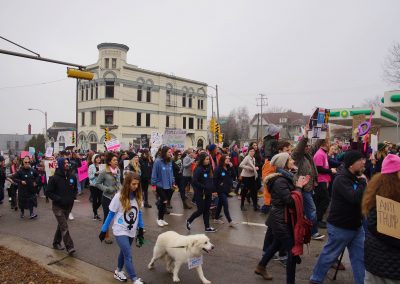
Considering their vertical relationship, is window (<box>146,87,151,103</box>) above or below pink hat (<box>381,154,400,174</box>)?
above

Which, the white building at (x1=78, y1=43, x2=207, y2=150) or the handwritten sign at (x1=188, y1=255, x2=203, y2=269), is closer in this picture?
the handwritten sign at (x1=188, y1=255, x2=203, y2=269)

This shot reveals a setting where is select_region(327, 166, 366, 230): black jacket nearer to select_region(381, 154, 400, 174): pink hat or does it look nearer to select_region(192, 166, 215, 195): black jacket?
select_region(381, 154, 400, 174): pink hat

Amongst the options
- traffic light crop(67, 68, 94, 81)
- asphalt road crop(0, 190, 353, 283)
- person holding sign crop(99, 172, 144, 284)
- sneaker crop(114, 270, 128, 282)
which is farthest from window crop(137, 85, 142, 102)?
sneaker crop(114, 270, 128, 282)

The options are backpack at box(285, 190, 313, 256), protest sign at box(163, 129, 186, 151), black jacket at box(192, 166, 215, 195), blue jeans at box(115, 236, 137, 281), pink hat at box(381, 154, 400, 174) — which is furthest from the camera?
protest sign at box(163, 129, 186, 151)

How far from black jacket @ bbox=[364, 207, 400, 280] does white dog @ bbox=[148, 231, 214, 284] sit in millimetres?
2372

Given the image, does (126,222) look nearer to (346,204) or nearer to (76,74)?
(346,204)

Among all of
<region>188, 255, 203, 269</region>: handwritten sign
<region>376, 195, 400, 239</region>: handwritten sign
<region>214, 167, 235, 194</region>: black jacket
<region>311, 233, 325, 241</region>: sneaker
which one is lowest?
A: <region>311, 233, 325, 241</region>: sneaker

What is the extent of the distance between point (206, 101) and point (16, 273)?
50.6 metres

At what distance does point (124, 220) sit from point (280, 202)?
2.32 m

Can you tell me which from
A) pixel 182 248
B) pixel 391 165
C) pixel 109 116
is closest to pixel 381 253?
pixel 391 165

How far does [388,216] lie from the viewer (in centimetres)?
294

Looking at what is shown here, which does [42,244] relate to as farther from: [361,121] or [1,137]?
[1,137]

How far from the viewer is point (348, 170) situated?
4.21 metres

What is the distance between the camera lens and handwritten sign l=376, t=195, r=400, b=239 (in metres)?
2.92
